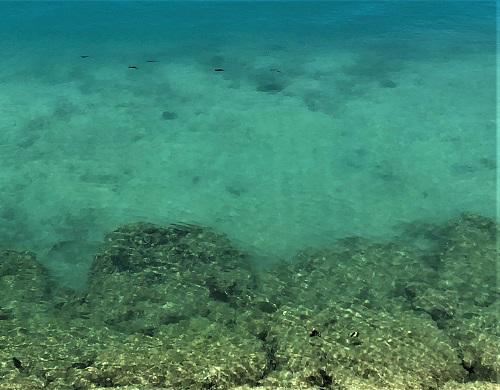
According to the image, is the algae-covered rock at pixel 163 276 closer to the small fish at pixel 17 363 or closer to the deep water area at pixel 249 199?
the deep water area at pixel 249 199

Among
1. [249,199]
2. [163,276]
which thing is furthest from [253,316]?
[249,199]

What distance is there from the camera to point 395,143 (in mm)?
20312

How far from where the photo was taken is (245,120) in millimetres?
21703

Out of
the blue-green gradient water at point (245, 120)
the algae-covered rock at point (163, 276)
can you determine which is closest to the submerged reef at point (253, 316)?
the algae-covered rock at point (163, 276)

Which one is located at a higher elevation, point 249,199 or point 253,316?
point 249,199

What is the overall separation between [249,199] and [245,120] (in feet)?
15.9

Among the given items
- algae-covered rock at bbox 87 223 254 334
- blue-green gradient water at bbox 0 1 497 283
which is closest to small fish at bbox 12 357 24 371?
algae-covered rock at bbox 87 223 254 334

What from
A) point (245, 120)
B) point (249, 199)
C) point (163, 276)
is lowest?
point (163, 276)

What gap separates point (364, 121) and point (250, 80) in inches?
228

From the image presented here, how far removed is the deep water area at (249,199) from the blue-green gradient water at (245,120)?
3.7 inches

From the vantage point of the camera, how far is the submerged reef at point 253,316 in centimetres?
1184

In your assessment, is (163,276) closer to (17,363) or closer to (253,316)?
(253,316)

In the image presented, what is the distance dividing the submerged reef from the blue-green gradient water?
3.49 feet

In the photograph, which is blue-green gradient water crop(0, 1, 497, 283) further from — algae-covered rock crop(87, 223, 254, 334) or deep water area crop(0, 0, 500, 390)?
algae-covered rock crop(87, 223, 254, 334)
